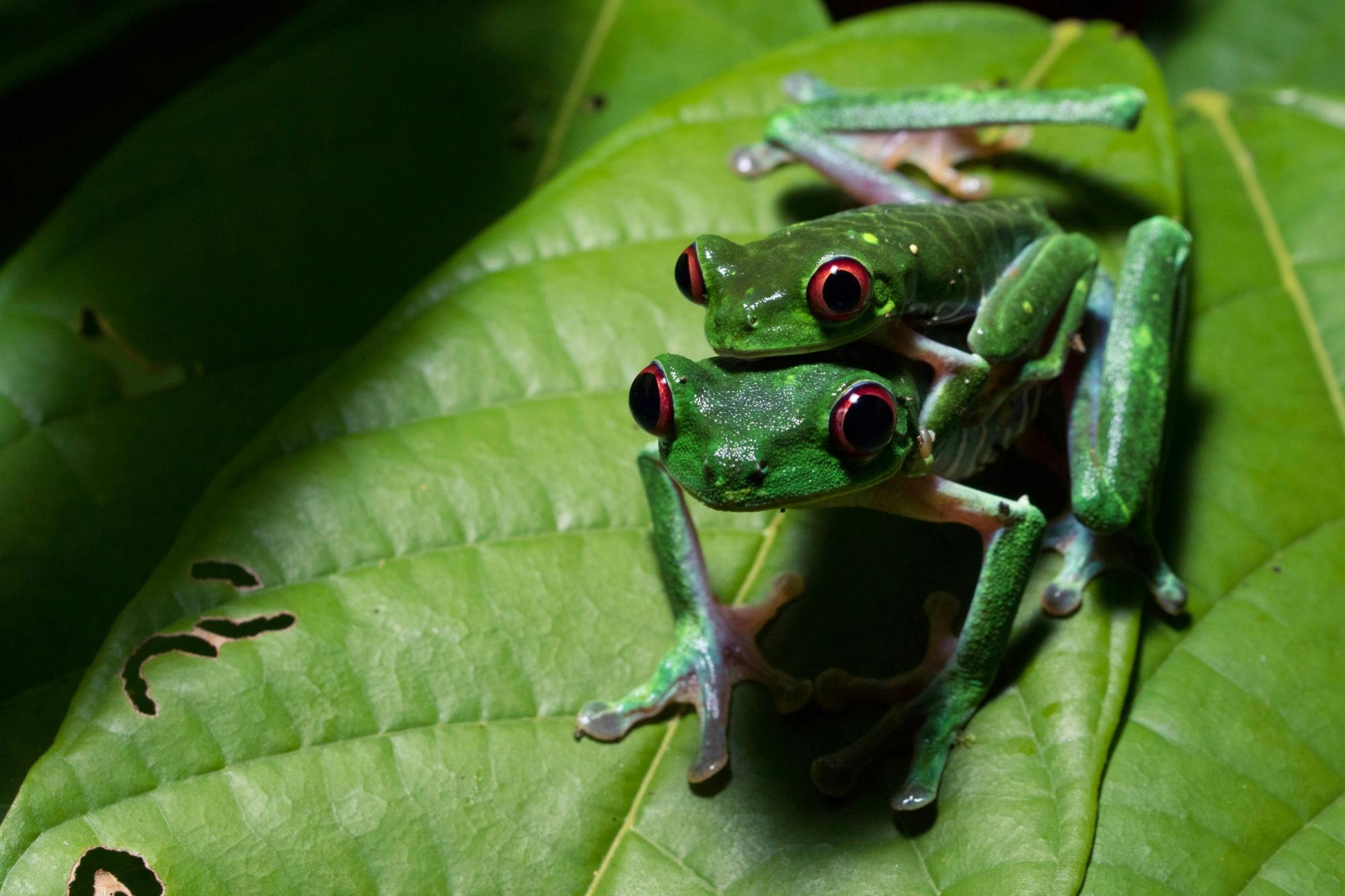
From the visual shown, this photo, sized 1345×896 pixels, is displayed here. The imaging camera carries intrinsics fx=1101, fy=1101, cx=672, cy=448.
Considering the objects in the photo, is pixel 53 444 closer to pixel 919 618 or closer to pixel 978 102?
pixel 919 618

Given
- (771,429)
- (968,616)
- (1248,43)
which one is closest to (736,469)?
(771,429)

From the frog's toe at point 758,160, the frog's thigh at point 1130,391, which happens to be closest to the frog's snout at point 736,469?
the frog's thigh at point 1130,391

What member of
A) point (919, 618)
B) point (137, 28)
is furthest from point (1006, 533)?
point (137, 28)

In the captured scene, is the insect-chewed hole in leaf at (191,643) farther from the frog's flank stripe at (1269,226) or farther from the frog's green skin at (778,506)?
the frog's flank stripe at (1269,226)

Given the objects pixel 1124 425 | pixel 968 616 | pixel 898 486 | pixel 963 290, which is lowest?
pixel 968 616

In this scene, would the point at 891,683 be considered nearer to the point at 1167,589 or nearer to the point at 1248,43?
the point at 1167,589

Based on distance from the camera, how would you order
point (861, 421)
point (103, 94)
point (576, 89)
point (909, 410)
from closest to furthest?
point (861, 421) → point (909, 410) → point (576, 89) → point (103, 94)

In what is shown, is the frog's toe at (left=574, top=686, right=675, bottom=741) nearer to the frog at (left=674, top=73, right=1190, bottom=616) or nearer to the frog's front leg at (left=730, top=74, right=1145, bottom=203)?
the frog at (left=674, top=73, right=1190, bottom=616)
